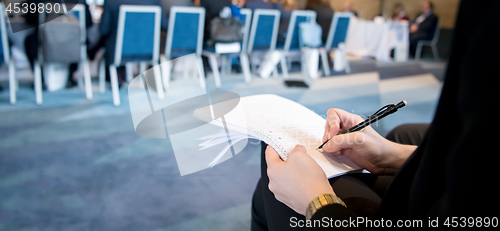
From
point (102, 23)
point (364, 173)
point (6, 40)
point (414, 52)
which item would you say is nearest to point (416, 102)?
point (364, 173)

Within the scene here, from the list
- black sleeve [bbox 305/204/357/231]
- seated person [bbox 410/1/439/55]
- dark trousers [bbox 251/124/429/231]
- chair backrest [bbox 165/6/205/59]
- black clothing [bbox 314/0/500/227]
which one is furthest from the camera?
seated person [bbox 410/1/439/55]

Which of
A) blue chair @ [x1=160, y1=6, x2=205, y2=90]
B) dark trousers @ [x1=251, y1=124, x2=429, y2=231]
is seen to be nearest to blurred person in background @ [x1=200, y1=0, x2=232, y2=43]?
blue chair @ [x1=160, y1=6, x2=205, y2=90]

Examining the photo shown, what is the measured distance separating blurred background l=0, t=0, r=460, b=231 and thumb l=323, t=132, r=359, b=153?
6 cm

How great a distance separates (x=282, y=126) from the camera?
0.55m

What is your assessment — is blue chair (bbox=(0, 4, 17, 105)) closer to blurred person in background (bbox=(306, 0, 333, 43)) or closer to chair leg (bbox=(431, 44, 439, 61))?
blurred person in background (bbox=(306, 0, 333, 43))

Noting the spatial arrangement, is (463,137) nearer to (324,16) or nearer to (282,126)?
(282,126)

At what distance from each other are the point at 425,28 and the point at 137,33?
5.01 meters

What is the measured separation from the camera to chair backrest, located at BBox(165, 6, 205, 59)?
233cm

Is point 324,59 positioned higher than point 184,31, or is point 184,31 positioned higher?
point 184,31

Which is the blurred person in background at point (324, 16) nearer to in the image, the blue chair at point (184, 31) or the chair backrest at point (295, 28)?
the chair backrest at point (295, 28)

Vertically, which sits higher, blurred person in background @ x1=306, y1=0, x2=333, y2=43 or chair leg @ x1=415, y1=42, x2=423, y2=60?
blurred person in background @ x1=306, y1=0, x2=333, y2=43

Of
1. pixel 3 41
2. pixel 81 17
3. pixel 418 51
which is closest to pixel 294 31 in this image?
pixel 81 17

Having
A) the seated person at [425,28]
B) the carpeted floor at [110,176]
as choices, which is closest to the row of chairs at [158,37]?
the carpeted floor at [110,176]

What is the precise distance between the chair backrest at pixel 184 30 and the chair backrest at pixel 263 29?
68 cm
